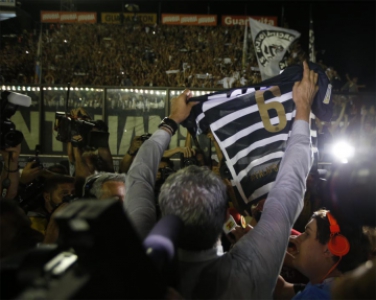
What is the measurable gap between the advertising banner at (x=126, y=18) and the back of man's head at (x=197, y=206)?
35.6 ft

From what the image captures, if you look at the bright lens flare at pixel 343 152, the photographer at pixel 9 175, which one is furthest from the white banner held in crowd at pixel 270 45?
the photographer at pixel 9 175

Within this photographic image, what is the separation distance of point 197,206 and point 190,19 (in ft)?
39.2

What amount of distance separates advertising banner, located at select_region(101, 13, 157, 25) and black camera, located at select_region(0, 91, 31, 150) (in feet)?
32.1

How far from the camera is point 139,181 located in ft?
6.59

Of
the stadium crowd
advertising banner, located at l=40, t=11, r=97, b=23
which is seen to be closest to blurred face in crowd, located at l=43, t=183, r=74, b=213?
the stadium crowd

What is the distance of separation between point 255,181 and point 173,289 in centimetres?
166

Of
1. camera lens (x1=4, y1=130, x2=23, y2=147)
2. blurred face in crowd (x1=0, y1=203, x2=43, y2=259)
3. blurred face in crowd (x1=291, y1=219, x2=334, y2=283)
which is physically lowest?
blurred face in crowd (x1=291, y1=219, x2=334, y2=283)

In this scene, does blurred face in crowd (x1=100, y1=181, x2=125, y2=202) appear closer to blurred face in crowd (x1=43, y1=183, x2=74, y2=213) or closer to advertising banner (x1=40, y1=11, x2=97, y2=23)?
blurred face in crowd (x1=43, y1=183, x2=74, y2=213)

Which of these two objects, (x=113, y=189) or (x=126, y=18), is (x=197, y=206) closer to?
(x=113, y=189)

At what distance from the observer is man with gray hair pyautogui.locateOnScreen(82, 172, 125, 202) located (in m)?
3.03

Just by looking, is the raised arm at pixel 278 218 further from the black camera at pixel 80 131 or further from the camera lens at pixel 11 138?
the black camera at pixel 80 131

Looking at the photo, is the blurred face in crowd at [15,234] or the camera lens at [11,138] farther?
the camera lens at [11,138]

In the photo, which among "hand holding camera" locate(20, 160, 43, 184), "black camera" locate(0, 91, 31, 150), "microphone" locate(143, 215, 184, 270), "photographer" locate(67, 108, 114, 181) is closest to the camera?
"microphone" locate(143, 215, 184, 270)

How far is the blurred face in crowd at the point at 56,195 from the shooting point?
404cm
